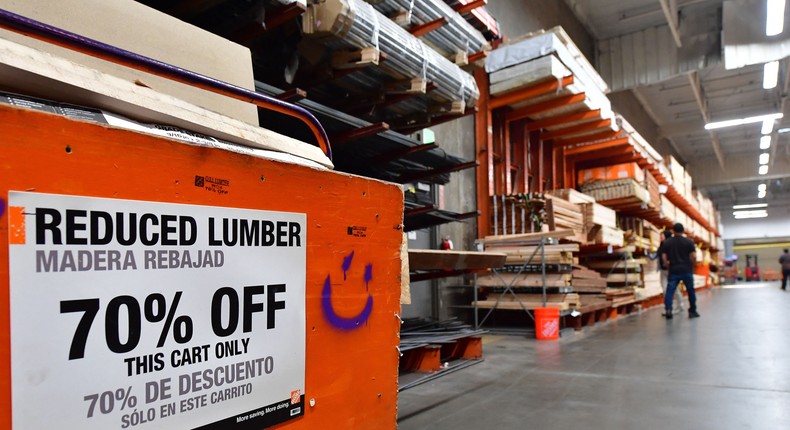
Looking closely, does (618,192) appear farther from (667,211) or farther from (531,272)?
(667,211)

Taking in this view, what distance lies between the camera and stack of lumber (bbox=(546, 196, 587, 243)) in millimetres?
7332

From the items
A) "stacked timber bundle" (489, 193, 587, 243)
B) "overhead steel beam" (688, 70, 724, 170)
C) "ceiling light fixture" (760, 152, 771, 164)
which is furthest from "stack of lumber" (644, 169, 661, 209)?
"ceiling light fixture" (760, 152, 771, 164)

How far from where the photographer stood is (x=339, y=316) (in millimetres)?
1619

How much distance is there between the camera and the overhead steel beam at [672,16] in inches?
457

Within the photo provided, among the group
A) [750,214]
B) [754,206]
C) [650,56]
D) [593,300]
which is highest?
[650,56]

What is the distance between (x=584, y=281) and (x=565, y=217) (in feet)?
3.69

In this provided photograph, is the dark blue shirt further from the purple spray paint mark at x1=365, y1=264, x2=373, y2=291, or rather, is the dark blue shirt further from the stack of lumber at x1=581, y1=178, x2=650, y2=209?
the purple spray paint mark at x1=365, y1=264, x2=373, y2=291

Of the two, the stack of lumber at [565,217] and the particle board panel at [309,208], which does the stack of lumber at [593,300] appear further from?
the particle board panel at [309,208]

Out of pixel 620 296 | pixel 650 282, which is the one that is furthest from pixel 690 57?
pixel 620 296

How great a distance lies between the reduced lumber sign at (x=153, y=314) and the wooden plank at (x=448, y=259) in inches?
74.8

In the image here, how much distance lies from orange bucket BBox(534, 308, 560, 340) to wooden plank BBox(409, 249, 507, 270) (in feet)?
7.54

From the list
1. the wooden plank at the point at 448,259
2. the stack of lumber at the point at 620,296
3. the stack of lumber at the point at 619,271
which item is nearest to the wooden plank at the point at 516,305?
the wooden plank at the point at 448,259

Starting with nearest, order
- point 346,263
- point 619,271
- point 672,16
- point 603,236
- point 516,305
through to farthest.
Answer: point 346,263 → point 516,305 → point 603,236 → point 619,271 → point 672,16

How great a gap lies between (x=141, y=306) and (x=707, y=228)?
99.4 feet
